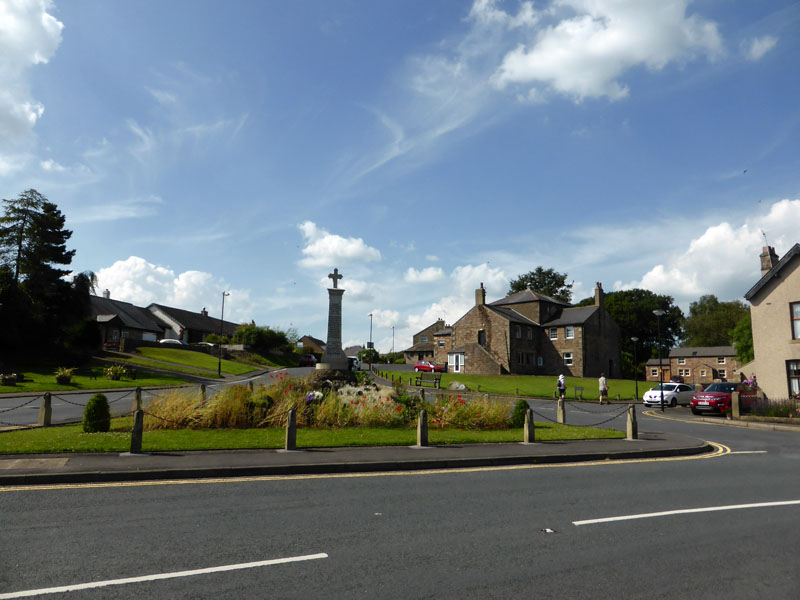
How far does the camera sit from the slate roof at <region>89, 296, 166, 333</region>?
211ft

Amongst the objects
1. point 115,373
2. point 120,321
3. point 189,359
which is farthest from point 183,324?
point 115,373

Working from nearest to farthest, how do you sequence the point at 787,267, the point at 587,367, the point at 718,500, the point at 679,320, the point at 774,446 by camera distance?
the point at 718,500, the point at 774,446, the point at 787,267, the point at 587,367, the point at 679,320

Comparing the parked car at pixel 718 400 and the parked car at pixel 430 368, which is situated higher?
the parked car at pixel 430 368

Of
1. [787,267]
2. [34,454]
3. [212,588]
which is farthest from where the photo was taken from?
[787,267]

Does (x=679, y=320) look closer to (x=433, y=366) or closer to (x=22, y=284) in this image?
(x=433, y=366)

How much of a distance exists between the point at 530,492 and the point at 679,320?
96.4 meters

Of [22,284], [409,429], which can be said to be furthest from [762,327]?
[22,284]

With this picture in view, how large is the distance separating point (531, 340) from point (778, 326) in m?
34.1

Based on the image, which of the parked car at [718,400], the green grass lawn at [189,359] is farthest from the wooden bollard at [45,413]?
the green grass lawn at [189,359]

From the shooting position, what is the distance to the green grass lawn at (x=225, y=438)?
11.4 metres

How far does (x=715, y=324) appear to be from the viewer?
299ft

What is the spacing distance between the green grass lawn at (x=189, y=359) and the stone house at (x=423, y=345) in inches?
1398

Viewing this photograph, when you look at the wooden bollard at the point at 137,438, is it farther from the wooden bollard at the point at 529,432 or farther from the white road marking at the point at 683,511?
the wooden bollard at the point at 529,432

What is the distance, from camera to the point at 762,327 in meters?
28.8
